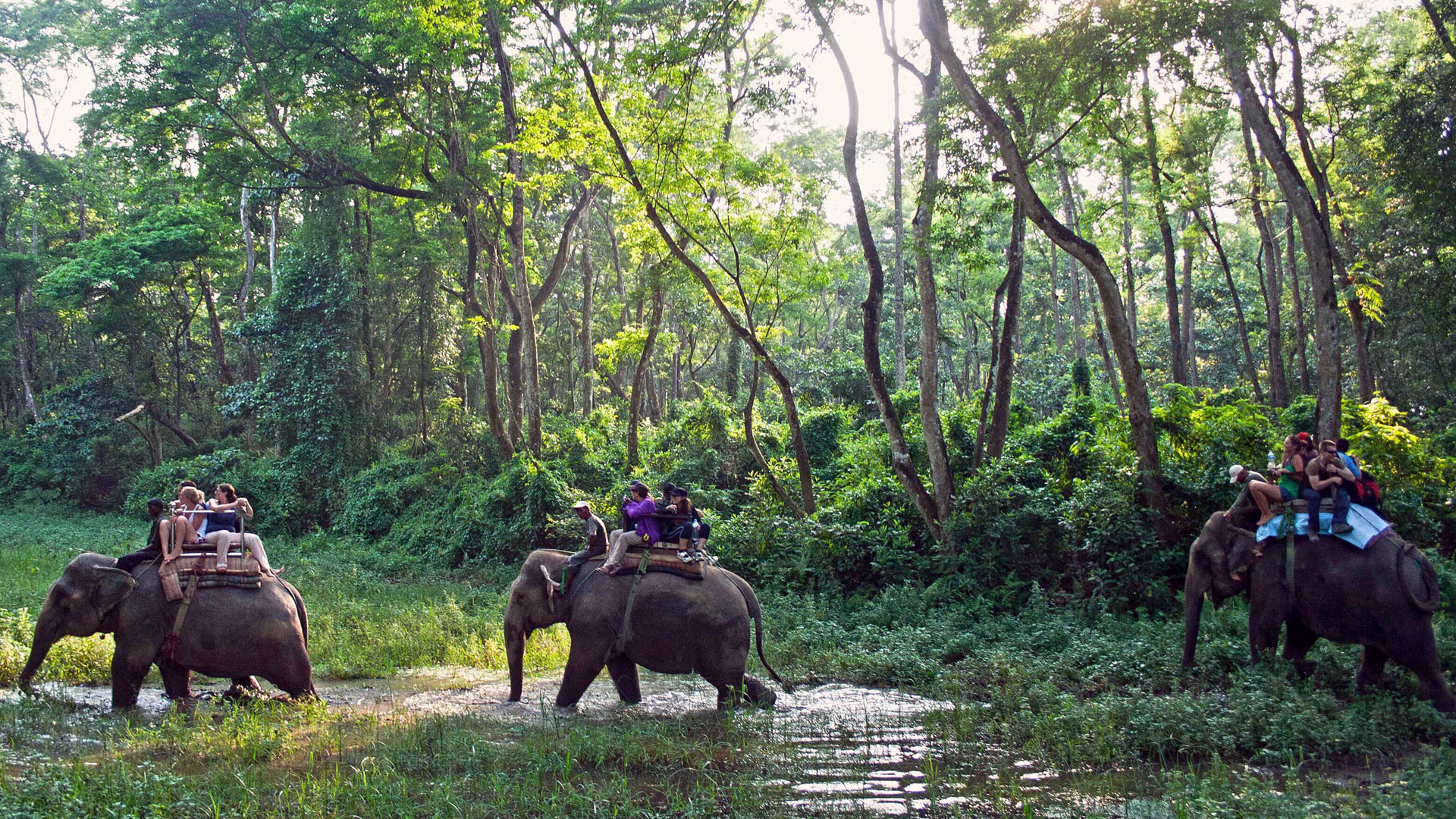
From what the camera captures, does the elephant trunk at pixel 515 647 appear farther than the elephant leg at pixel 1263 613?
Yes

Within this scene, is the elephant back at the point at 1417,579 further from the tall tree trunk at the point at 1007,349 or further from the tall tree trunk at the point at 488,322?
the tall tree trunk at the point at 488,322

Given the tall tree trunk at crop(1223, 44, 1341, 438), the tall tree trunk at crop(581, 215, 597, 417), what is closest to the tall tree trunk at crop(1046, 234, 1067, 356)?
the tall tree trunk at crop(581, 215, 597, 417)

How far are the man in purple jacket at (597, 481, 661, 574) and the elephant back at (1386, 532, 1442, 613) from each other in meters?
5.97

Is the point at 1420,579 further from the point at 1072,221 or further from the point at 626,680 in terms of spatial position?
the point at 1072,221

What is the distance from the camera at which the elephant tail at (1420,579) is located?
7.55 meters

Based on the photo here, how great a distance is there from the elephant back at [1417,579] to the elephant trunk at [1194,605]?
158 cm

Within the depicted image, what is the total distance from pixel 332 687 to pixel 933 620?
6.54m

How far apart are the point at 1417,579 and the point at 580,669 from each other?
672cm

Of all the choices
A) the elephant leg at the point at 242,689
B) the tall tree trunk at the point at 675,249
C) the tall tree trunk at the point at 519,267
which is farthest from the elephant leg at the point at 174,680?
the tall tree trunk at the point at 519,267

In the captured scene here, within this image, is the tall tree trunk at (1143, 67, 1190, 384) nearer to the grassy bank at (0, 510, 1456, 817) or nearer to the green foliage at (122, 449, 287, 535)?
the grassy bank at (0, 510, 1456, 817)

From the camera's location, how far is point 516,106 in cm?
2123

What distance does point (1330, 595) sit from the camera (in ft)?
26.5

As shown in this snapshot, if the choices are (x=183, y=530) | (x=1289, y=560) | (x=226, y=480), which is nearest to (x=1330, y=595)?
A: (x=1289, y=560)

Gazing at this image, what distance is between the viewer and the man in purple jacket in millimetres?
8609
